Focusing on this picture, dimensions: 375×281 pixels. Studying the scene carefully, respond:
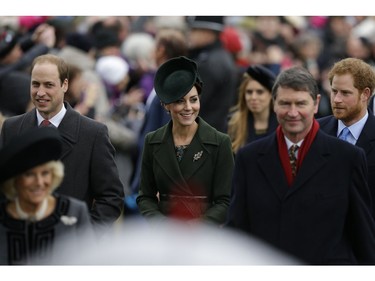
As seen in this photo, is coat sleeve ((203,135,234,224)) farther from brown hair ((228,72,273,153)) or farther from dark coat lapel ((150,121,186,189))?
brown hair ((228,72,273,153))

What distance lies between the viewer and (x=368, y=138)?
295 inches

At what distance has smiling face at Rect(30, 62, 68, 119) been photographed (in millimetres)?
7027

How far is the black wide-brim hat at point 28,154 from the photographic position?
19.6 ft

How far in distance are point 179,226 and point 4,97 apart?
24.5 ft

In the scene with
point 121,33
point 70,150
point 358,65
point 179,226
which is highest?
point 121,33

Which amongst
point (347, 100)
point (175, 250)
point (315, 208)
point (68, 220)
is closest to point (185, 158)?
point (315, 208)

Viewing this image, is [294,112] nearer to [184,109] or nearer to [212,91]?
[184,109]

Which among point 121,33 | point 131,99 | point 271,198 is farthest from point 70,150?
point 121,33

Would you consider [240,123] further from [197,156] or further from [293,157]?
[293,157]

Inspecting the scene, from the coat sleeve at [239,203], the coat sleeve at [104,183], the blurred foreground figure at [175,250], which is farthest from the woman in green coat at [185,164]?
the blurred foreground figure at [175,250]

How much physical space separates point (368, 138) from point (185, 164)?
1.31 metres

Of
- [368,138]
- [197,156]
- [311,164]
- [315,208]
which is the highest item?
[368,138]

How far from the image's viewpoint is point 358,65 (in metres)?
7.69

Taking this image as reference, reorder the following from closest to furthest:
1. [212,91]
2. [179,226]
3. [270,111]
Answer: [179,226] < [270,111] < [212,91]
